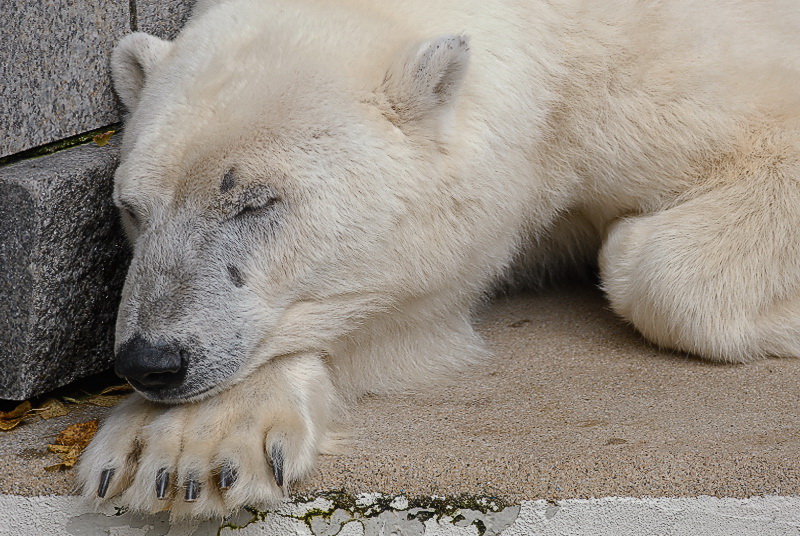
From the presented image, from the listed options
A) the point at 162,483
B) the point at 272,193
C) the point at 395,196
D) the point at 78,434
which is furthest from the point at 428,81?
the point at 78,434

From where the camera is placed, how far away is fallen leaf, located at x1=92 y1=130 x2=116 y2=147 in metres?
2.57

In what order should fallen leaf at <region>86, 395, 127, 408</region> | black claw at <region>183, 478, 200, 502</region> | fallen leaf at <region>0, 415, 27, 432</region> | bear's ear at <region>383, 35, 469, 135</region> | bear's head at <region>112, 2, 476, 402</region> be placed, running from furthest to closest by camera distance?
1. fallen leaf at <region>86, 395, 127, 408</region>
2. fallen leaf at <region>0, 415, 27, 432</region>
3. bear's ear at <region>383, 35, 469, 135</region>
4. bear's head at <region>112, 2, 476, 402</region>
5. black claw at <region>183, 478, 200, 502</region>

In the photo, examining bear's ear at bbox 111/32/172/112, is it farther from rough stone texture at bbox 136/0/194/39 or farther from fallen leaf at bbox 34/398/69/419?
fallen leaf at bbox 34/398/69/419

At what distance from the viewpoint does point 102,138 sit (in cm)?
259

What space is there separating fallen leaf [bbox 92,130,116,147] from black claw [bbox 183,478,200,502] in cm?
107

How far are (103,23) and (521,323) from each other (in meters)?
1.48

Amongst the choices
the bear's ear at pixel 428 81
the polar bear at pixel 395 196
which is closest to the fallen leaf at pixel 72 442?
the polar bear at pixel 395 196

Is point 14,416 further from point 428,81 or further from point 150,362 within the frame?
point 428,81

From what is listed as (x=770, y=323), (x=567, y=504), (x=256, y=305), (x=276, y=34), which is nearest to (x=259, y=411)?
(x=256, y=305)

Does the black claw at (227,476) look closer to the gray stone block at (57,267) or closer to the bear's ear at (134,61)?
the gray stone block at (57,267)

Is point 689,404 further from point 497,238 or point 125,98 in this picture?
point 125,98

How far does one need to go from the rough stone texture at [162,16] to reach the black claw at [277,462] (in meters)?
1.30

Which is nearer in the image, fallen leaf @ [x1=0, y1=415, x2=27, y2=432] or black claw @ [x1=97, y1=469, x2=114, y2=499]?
black claw @ [x1=97, y1=469, x2=114, y2=499]

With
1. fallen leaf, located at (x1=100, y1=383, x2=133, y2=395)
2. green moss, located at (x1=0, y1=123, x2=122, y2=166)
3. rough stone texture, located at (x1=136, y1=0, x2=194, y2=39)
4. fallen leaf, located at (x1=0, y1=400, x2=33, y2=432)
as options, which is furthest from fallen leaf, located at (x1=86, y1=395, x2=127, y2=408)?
rough stone texture, located at (x1=136, y1=0, x2=194, y2=39)
